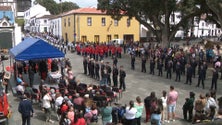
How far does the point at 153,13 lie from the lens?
33.1 meters

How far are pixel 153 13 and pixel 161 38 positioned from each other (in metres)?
3.25

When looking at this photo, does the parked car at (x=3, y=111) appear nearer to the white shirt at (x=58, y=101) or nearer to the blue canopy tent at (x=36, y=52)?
the white shirt at (x=58, y=101)

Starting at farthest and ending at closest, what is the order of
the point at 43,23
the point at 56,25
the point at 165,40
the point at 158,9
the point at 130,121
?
the point at 43,23 → the point at 56,25 → the point at 165,40 → the point at 158,9 → the point at 130,121

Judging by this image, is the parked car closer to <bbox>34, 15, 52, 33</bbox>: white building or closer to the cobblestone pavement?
the cobblestone pavement

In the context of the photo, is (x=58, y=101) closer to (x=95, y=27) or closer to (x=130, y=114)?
(x=130, y=114)

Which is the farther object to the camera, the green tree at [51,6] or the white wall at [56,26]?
the green tree at [51,6]

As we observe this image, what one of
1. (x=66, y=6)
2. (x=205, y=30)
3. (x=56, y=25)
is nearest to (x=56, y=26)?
(x=56, y=25)

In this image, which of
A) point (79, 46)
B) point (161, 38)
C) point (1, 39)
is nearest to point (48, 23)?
point (1, 39)

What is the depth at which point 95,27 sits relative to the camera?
49.8m

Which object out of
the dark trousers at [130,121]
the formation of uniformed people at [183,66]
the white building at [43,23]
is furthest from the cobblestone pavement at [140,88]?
the white building at [43,23]

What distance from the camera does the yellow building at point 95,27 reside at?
159 feet

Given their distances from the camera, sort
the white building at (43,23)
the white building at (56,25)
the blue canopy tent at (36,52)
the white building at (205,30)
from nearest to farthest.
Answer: the blue canopy tent at (36,52) < the white building at (56,25) < the white building at (43,23) < the white building at (205,30)

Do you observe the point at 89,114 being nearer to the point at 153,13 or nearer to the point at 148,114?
the point at 148,114

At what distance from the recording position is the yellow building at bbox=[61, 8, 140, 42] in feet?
159
